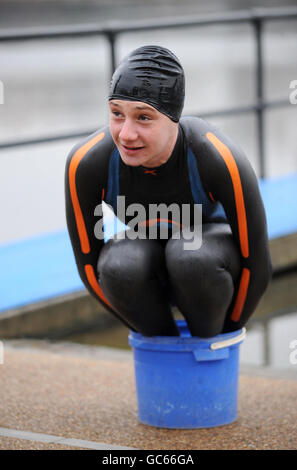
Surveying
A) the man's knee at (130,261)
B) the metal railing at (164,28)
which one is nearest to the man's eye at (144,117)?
the man's knee at (130,261)

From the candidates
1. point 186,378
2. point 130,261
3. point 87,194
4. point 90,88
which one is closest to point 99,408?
point 186,378

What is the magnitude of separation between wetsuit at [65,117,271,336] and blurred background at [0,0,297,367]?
1671 millimetres

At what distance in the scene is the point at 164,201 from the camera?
2996 millimetres

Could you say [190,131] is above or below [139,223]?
above

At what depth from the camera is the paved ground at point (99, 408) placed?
9.78 ft

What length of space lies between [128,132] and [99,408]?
113 cm

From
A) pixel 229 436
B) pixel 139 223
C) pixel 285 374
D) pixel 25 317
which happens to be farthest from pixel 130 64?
pixel 25 317

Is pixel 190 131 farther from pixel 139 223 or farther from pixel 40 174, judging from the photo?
pixel 40 174

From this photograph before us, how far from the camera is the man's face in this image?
2783 mm

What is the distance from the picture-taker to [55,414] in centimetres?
329

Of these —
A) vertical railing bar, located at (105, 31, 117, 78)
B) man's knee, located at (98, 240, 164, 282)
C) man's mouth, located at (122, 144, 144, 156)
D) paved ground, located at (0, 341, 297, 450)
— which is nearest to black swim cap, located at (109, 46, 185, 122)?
man's mouth, located at (122, 144, 144, 156)

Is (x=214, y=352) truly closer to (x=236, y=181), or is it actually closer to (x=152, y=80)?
(x=236, y=181)

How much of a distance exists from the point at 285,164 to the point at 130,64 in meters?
7.85

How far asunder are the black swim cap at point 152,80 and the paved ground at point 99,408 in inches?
41.9
